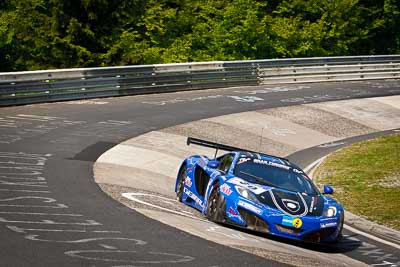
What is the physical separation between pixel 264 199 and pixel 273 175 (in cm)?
138

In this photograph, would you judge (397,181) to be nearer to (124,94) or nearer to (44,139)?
(44,139)

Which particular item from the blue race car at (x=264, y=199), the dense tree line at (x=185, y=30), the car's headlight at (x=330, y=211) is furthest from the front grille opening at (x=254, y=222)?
the dense tree line at (x=185, y=30)

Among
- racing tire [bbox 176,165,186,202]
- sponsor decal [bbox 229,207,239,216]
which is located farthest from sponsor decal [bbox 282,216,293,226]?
racing tire [bbox 176,165,186,202]

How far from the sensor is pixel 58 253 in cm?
991

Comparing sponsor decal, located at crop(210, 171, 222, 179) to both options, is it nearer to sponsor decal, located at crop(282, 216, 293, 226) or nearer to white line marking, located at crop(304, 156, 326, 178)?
sponsor decal, located at crop(282, 216, 293, 226)

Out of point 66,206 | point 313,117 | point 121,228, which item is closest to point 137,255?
point 121,228

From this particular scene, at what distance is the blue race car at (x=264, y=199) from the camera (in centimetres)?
1304

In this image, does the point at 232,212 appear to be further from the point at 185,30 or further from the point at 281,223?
the point at 185,30

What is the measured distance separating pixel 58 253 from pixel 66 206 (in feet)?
11.0

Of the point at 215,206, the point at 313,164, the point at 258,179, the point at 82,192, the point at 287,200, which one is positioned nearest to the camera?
the point at 287,200

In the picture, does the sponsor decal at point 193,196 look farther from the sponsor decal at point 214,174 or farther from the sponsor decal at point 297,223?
the sponsor decal at point 297,223

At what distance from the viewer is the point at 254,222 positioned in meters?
13.1

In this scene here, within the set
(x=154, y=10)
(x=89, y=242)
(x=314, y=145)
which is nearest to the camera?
(x=89, y=242)

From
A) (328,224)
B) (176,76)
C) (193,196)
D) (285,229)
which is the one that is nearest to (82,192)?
(193,196)
